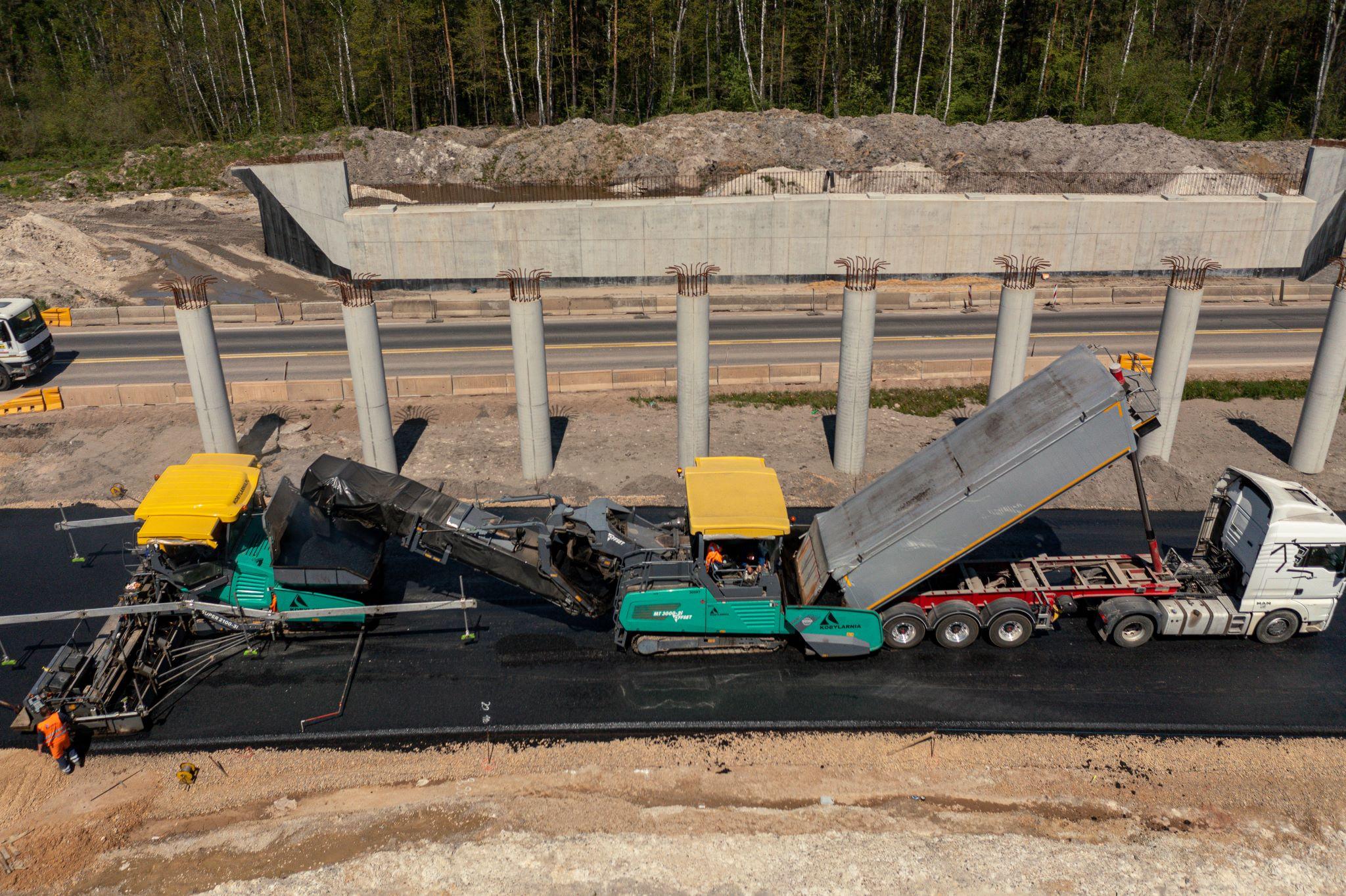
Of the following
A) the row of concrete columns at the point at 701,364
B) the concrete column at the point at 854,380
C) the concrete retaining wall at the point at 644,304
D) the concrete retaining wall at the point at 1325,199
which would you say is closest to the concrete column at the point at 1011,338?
the row of concrete columns at the point at 701,364

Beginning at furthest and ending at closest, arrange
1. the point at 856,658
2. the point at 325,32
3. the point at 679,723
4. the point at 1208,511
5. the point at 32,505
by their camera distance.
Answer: the point at 325,32 < the point at 32,505 < the point at 1208,511 < the point at 856,658 < the point at 679,723

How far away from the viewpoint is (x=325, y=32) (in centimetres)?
6244

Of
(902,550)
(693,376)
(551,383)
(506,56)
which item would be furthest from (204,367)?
(506,56)

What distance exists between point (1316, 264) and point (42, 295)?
52742mm

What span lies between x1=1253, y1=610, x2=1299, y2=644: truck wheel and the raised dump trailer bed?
393 centimetres

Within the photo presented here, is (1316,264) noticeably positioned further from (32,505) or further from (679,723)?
(32,505)

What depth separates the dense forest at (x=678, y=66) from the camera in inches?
2121

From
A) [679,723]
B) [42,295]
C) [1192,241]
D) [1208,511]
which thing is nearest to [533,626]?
[679,723]

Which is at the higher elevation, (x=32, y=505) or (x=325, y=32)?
(x=325, y=32)

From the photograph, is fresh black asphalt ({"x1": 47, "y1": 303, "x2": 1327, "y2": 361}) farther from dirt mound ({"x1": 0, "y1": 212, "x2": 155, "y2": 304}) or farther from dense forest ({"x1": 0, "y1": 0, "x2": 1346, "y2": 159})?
dense forest ({"x1": 0, "y1": 0, "x2": 1346, "y2": 159})

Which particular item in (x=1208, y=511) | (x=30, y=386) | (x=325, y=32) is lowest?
(x=30, y=386)

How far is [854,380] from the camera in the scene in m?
19.7

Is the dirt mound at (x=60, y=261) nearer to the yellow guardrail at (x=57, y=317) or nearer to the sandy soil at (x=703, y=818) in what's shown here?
the yellow guardrail at (x=57, y=317)

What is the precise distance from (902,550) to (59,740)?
11.8 meters
